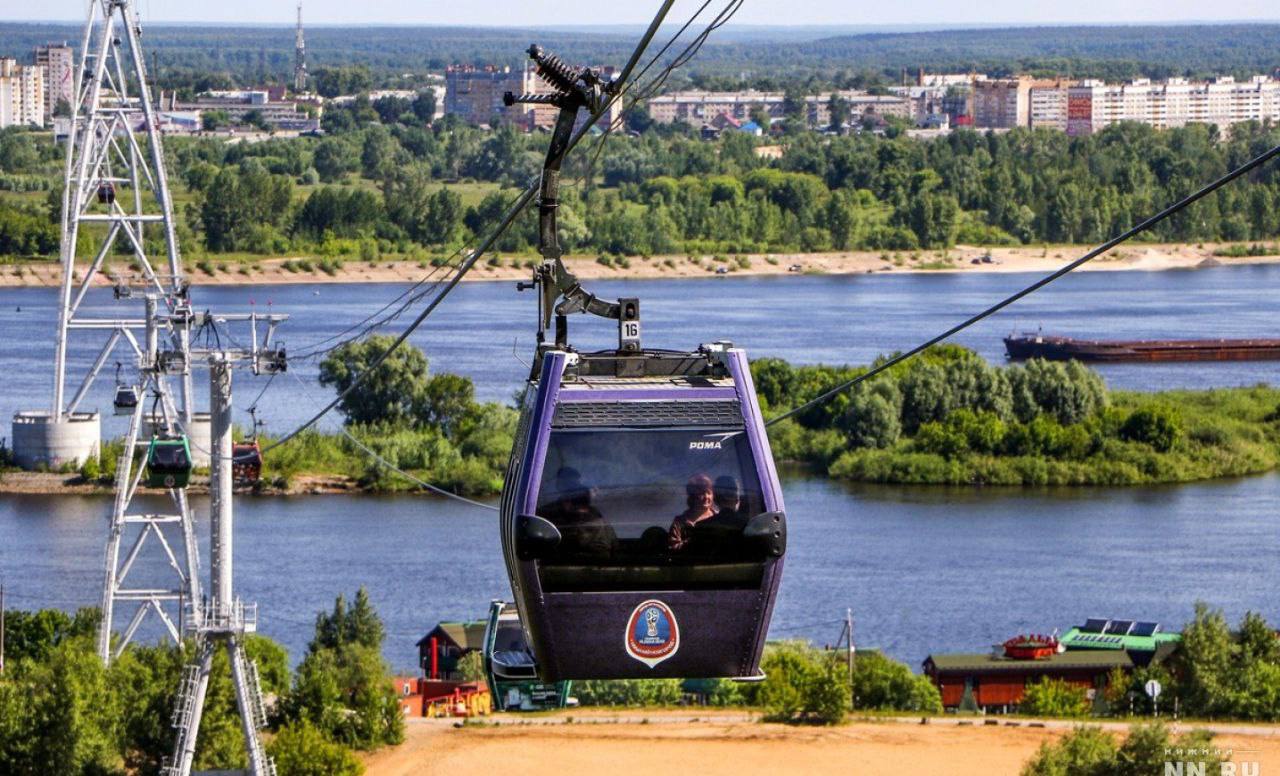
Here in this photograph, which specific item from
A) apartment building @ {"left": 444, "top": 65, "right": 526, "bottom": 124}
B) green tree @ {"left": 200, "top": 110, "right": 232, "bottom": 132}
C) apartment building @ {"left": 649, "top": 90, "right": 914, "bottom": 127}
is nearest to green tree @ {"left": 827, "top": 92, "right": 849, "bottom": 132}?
apartment building @ {"left": 649, "top": 90, "right": 914, "bottom": 127}

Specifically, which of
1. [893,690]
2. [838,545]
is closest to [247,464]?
[838,545]

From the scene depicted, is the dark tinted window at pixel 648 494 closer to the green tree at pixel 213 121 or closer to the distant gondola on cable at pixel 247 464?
the distant gondola on cable at pixel 247 464

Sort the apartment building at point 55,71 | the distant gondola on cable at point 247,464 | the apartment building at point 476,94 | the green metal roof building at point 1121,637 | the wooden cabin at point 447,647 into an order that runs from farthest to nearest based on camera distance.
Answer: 1. the apartment building at point 476,94
2. the apartment building at point 55,71
3. the distant gondola on cable at point 247,464
4. the green metal roof building at point 1121,637
5. the wooden cabin at point 447,647

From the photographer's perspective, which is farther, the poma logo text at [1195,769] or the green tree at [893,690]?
the green tree at [893,690]

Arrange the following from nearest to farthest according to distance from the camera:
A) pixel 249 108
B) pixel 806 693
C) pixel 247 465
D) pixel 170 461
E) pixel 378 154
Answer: pixel 170 461
pixel 806 693
pixel 247 465
pixel 378 154
pixel 249 108

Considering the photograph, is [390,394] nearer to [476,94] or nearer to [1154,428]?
[1154,428]

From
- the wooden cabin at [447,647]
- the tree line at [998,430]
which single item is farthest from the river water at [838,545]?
the tree line at [998,430]

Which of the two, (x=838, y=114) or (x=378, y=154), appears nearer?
(x=378, y=154)
